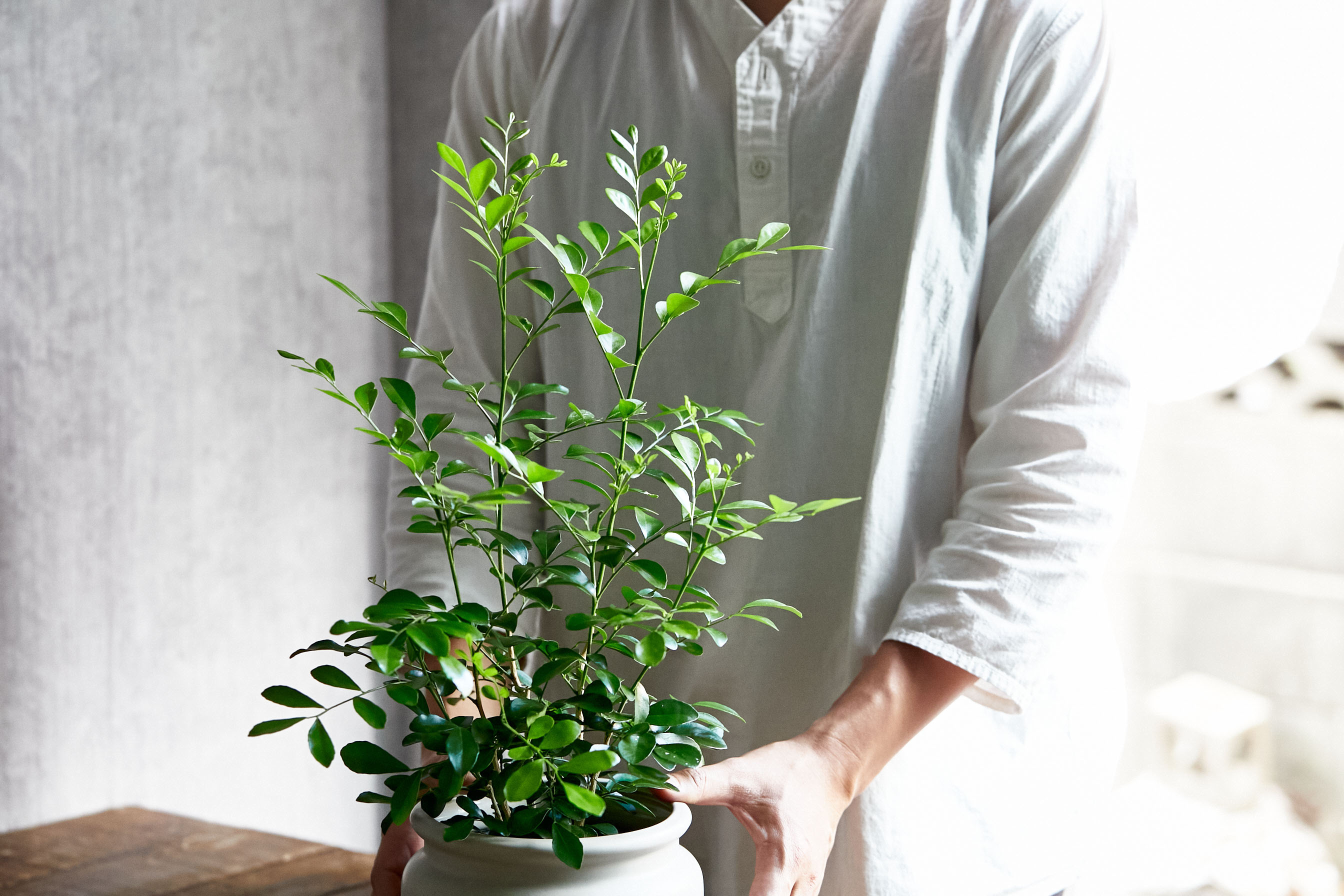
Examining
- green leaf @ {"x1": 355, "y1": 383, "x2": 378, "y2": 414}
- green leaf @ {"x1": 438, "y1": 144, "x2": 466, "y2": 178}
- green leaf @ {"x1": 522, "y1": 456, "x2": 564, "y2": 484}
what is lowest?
green leaf @ {"x1": 522, "y1": 456, "x2": 564, "y2": 484}

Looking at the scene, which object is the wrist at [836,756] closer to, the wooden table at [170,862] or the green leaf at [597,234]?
the green leaf at [597,234]

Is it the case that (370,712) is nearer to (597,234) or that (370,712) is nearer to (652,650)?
(652,650)

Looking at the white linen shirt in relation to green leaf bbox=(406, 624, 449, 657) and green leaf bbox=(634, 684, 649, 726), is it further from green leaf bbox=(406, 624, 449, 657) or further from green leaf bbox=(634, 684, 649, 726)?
green leaf bbox=(406, 624, 449, 657)

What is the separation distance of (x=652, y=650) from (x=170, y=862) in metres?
0.88

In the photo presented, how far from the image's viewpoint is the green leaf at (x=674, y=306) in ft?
1.75

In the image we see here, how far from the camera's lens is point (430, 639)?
45 cm

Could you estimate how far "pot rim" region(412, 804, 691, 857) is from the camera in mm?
491

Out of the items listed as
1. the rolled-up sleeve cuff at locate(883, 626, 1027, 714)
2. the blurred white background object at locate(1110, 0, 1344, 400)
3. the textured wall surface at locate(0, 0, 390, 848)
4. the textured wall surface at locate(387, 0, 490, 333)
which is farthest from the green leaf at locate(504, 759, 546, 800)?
the textured wall surface at locate(387, 0, 490, 333)

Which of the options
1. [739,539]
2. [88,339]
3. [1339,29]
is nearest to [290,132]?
[88,339]

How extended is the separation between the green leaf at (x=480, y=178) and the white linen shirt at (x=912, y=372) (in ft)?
1.35

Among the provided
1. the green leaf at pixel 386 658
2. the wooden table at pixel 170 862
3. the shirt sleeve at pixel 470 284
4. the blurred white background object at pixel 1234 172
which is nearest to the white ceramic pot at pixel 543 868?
the green leaf at pixel 386 658

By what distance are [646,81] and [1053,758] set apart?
2.19 feet

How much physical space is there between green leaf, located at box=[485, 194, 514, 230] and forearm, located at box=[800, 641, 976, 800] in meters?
0.38

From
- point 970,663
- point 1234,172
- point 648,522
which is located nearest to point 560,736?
point 648,522
